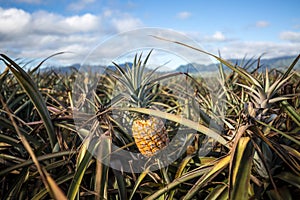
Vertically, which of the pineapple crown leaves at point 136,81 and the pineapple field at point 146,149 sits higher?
the pineapple crown leaves at point 136,81

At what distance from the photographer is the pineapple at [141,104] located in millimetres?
1204

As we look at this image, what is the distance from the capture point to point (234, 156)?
2.50ft

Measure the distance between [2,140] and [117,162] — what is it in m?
0.49

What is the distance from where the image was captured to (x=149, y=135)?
4.00 feet

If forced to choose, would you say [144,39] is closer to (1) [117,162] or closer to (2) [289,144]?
(1) [117,162]

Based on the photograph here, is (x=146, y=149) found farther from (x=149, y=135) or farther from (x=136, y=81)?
(x=136, y=81)

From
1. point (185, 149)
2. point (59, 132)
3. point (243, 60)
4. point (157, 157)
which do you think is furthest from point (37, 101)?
point (243, 60)

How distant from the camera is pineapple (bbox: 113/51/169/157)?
3.95 ft

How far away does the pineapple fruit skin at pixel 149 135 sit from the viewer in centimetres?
121

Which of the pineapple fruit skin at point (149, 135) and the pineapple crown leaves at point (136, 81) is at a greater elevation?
the pineapple crown leaves at point (136, 81)

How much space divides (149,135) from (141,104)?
130 millimetres

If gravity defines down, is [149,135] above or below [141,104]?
below

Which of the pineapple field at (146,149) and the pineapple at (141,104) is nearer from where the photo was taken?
the pineapple field at (146,149)

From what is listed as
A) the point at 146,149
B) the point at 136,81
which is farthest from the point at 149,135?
the point at 136,81
